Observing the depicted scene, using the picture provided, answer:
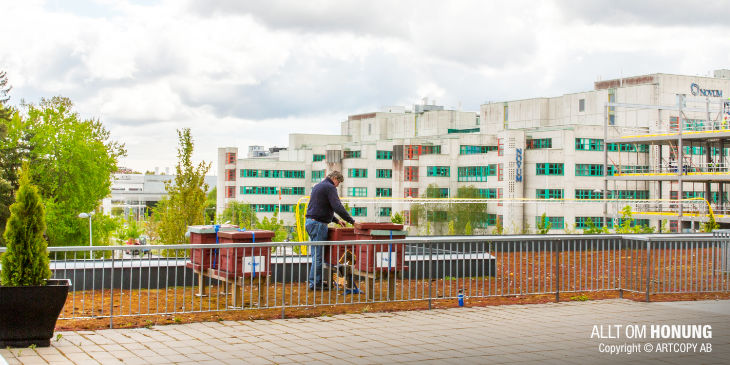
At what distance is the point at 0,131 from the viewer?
5828 centimetres

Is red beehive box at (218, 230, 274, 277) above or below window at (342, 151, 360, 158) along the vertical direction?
below

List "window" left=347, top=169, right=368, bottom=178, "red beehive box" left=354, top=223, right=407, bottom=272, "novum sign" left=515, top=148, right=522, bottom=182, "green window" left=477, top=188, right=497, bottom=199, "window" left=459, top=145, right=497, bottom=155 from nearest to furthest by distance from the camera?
"red beehive box" left=354, top=223, right=407, bottom=272 → "novum sign" left=515, top=148, right=522, bottom=182 → "green window" left=477, top=188, right=497, bottom=199 → "window" left=459, top=145, right=497, bottom=155 → "window" left=347, top=169, right=368, bottom=178

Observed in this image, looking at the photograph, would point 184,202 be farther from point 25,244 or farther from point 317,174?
point 317,174

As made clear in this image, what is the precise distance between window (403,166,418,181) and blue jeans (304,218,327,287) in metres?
94.9

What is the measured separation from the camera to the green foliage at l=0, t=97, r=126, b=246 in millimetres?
62781

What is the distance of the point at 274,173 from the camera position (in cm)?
13112

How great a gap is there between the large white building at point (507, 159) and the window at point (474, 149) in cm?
15

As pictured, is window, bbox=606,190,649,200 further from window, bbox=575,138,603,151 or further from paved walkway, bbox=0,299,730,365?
paved walkway, bbox=0,299,730,365

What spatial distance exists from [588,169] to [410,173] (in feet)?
88.7

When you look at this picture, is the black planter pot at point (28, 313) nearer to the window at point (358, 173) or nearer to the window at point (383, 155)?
the window at point (358, 173)

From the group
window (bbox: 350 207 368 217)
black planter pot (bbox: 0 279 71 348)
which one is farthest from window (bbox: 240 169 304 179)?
black planter pot (bbox: 0 279 71 348)

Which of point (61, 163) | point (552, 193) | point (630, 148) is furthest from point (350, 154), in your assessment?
point (61, 163)

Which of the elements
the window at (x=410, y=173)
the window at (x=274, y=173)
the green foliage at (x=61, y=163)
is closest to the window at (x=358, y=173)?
the window at (x=410, y=173)

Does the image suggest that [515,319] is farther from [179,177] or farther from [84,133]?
[84,133]
